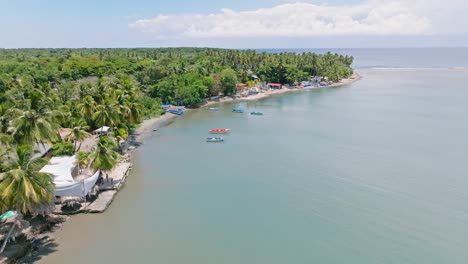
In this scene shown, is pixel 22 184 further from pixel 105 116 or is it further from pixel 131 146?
pixel 131 146

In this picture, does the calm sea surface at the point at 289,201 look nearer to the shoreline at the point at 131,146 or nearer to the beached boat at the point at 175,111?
the shoreline at the point at 131,146

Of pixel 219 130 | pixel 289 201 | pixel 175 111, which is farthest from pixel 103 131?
pixel 175 111

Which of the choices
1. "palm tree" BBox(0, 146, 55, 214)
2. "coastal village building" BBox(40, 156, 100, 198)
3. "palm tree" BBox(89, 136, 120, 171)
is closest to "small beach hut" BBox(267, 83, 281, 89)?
"palm tree" BBox(89, 136, 120, 171)

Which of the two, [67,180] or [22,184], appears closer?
[22,184]

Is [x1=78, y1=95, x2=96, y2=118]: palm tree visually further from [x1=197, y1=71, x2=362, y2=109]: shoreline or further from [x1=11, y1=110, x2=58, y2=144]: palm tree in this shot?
[x1=197, y1=71, x2=362, y2=109]: shoreline

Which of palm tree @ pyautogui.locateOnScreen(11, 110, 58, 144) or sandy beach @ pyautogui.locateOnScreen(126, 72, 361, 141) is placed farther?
sandy beach @ pyautogui.locateOnScreen(126, 72, 361, 141)

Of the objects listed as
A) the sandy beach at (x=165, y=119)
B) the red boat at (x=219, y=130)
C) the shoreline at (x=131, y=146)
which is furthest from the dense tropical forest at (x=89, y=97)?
the red boat at (x=219, y=130)

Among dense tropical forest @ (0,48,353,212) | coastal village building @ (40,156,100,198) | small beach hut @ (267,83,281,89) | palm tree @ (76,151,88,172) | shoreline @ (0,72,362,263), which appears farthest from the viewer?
small beach hut @ (267,83,281,89)
